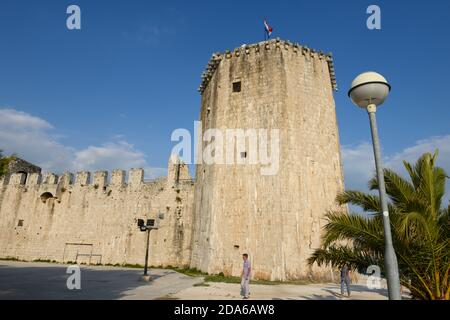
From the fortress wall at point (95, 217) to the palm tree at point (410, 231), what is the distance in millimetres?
14530

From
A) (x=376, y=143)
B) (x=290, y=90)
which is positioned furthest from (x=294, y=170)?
(x=376, y=143)

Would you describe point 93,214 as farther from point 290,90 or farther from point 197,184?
point 290,90

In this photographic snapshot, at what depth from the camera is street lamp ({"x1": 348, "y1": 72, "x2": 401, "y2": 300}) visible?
4508mm

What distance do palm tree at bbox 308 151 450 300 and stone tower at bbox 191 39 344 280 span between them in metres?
7.52

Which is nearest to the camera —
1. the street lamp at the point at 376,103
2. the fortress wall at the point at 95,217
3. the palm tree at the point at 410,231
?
the street lamp at the point at 376,103

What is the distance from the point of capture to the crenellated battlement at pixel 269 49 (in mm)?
17711

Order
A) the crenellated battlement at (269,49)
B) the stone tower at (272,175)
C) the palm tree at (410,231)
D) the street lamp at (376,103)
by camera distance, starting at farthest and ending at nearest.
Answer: the crenellated battlement at (269,49) → the stone tower at (272,175) → the palm tree at (410,231) → the street lamp at (376,103)

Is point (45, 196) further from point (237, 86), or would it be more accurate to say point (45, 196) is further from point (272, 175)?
point (272, 175)

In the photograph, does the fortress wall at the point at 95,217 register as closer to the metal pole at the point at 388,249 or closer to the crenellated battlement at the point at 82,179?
the crenellated battlement at the point at 82,179

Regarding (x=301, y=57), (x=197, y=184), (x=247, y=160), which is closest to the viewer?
(x=247, y=160)

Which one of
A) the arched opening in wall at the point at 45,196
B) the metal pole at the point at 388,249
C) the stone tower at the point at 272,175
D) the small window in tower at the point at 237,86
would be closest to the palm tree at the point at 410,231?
the metal pole at the point at 388,249

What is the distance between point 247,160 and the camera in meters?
16.5

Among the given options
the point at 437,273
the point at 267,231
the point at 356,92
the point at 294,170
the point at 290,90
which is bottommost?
the point at 437,273
